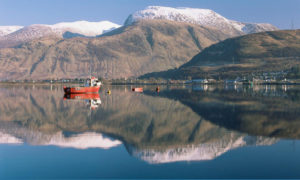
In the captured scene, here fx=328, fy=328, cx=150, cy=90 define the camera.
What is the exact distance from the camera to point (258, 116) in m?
36.0

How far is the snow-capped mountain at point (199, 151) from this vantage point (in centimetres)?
1942

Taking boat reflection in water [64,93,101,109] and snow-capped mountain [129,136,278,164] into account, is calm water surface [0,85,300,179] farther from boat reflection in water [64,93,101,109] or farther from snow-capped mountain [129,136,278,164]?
boat reflection in water [64,93,101,109]

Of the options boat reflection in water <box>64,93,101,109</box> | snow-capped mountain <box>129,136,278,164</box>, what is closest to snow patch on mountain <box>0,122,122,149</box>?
snow-capped mountain <box>129,136,278,164</box>

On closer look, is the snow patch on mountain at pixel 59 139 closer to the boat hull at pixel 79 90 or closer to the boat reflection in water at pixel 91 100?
the boat reflection in water at pixel 91 100

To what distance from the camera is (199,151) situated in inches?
826

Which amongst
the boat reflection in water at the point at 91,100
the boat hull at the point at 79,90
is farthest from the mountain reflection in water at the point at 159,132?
the boat hull at the point at 79,90

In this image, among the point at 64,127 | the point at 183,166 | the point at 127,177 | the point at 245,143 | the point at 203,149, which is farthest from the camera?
the point at 64,127

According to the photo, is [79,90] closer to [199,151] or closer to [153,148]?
[153,148]

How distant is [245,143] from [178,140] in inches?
188

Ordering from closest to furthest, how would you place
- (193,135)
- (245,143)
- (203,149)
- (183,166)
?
(183,166) → (203,149) → (245,143) → (193,135)

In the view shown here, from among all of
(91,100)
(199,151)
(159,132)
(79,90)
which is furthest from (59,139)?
(79,90)

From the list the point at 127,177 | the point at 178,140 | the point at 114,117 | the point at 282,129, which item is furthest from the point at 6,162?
the point at 282,129

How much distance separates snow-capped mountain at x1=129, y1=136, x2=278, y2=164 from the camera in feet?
63.7

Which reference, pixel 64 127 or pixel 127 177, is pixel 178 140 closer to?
pixel 127 177
